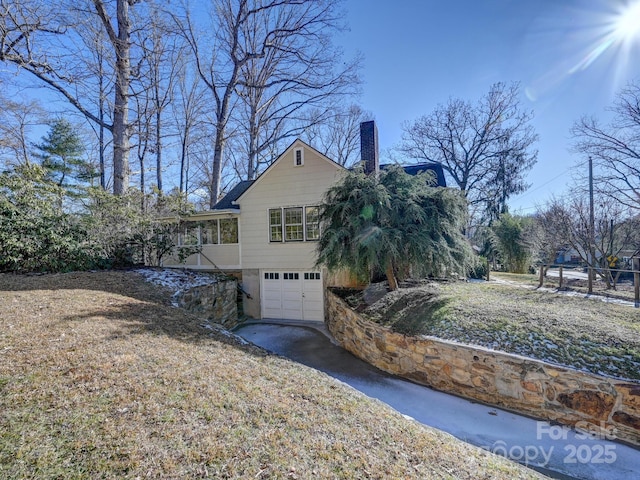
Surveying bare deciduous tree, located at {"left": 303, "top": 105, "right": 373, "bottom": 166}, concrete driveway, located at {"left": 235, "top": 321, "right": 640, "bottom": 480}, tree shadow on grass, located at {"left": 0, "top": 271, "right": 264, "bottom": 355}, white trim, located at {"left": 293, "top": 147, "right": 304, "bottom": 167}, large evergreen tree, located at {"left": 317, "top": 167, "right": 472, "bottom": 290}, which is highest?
bare deciduous tree, located at {"left": 303, "top": 105, "right": 373, "bottom": 166}

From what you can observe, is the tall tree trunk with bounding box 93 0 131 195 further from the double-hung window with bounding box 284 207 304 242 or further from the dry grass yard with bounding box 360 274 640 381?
the dry grass yard with bounding box 360 274 640 381

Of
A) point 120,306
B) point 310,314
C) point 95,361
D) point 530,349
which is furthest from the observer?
point 310,314

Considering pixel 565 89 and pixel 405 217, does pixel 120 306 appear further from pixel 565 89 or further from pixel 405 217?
pixel 565 89

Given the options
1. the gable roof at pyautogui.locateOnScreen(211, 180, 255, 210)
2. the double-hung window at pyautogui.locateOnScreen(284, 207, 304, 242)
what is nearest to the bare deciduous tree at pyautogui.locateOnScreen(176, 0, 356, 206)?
the gable roof at pyautogui.locateOnScreen(211, 180, 255, 210)

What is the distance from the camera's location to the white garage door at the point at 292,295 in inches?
453

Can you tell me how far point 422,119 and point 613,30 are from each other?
15.7 m

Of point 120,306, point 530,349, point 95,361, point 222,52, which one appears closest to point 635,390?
point 530,349

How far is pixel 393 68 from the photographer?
12.0m

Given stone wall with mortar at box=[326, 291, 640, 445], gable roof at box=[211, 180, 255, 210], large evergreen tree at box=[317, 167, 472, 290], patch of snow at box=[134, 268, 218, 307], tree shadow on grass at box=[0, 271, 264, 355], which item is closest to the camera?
stone wall with mortar at box=[326, 291, 640, 445]

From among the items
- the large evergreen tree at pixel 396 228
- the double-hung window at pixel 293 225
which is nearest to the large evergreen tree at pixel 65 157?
the double-hung window at pixel 293 225

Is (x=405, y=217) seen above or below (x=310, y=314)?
above

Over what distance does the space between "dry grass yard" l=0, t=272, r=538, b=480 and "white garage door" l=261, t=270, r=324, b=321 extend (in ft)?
22.8

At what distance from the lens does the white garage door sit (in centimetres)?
1150

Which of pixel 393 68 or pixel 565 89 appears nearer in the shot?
pixel 565 89
